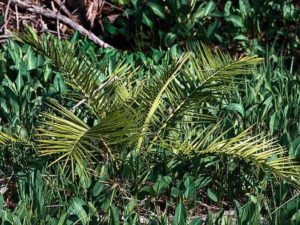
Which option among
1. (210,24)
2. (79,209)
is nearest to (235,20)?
(210,24)

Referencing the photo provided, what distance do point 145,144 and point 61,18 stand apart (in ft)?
6.86

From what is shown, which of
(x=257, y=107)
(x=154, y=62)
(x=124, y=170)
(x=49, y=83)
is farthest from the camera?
(x=154, y=62)

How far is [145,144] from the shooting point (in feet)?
14.3

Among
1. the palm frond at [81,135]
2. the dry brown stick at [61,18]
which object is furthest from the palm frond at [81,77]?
the dry brown stick at [61,18]

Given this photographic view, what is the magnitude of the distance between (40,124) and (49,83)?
0.76m

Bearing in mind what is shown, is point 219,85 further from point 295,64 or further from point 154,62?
point 295,64

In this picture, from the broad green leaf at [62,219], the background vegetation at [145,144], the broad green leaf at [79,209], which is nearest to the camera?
the broad green leaf at [62,219]

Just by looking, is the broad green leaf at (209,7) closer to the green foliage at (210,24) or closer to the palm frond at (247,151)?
the green foliage at (210,24)

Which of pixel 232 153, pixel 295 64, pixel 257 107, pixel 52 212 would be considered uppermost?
pixel 295 64

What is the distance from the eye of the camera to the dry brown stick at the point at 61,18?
6.11 meters

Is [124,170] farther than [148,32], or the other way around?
[148,32]

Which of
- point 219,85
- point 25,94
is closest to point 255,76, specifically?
point 219,85

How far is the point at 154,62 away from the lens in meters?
5.54

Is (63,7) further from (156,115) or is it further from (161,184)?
(161,184)
